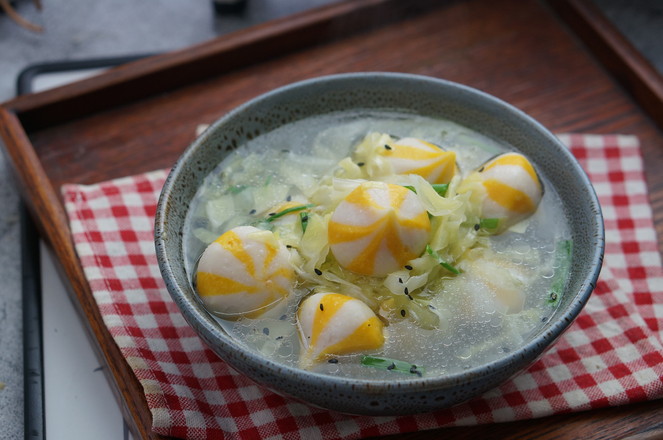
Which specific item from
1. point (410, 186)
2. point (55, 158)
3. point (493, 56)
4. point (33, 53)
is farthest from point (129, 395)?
point (33, 53)

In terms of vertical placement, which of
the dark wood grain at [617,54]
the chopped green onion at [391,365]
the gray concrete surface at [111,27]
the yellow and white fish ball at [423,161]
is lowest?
the gray concrete surface at [111,27]

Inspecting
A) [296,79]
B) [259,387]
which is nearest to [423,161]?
[259,387]

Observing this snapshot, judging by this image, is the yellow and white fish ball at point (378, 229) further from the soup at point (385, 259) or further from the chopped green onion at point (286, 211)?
the chopped green onion at point (286, 211)

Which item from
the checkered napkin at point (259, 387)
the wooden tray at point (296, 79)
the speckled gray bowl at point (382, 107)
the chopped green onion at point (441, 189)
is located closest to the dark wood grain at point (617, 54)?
the wooden tray at point (296, 79)

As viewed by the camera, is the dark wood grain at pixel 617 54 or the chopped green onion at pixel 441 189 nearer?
the chopped green onion at pixel 441 189

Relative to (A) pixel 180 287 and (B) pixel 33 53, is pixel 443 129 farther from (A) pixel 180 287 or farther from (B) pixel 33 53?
(B) pixel 33 53

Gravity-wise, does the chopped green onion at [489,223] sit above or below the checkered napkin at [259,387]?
above
